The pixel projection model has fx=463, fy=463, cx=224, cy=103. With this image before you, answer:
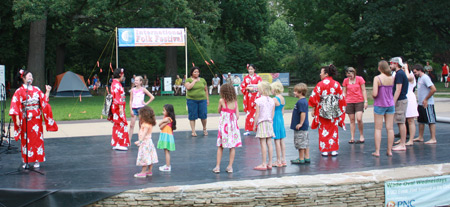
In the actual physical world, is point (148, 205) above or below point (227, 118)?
below

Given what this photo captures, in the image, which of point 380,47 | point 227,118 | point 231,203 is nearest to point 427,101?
point 227,118

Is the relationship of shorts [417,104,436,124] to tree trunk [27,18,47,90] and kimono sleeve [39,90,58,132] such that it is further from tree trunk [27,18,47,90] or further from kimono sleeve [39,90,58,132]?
tree trunk [27,18,47,90]

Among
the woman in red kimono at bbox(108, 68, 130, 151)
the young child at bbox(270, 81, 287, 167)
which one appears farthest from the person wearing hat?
the woman in red kimono at bbox(108, 68, 130, 151)

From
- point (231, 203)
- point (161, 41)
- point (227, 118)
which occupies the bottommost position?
point (231, 203)

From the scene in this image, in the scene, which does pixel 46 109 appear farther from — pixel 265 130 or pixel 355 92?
pixel 355 92

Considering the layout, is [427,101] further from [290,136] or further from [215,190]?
[215,190]

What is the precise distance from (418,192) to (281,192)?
2236 mm

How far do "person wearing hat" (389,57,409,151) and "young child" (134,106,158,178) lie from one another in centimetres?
448

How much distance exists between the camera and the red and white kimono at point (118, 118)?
9148 millimetres

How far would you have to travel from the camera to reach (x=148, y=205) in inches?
236

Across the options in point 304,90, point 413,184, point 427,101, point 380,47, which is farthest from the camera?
point 380,47

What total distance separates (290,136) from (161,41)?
28.2 ft

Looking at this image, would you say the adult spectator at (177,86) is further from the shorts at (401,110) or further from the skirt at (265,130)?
the skirt at (265,130)

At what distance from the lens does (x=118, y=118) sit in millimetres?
9133
